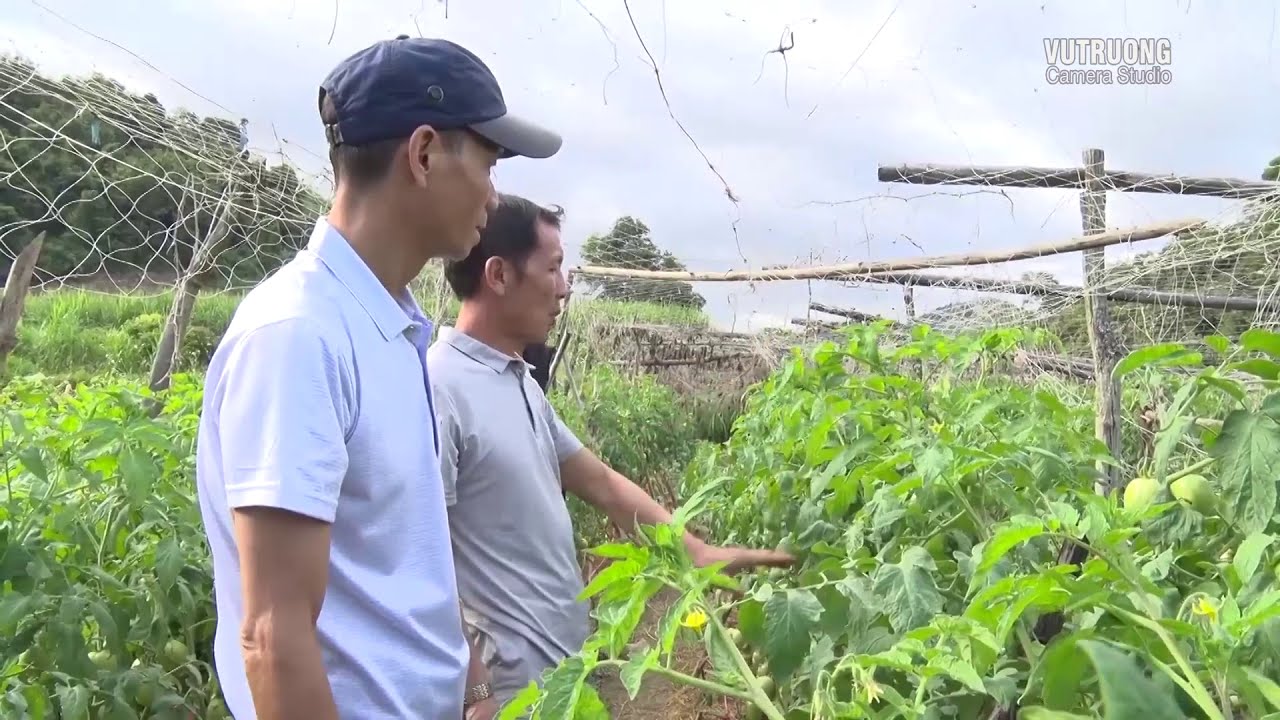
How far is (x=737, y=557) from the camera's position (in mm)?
1559

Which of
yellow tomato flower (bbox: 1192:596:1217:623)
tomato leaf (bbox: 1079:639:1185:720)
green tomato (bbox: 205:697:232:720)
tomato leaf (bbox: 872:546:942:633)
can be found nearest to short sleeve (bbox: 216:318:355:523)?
tomato leaf (bbox: 872:546:942:633)

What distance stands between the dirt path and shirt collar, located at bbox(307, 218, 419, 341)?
2.87 meters

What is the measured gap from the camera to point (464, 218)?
4.08 ft

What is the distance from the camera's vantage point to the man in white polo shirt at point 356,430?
97 cm

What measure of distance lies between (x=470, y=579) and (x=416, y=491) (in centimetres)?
79

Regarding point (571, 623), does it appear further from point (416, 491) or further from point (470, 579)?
point (416, 491)

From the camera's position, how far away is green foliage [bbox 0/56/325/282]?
3129mm

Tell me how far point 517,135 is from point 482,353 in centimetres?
80

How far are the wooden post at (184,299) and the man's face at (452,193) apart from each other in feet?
8.06

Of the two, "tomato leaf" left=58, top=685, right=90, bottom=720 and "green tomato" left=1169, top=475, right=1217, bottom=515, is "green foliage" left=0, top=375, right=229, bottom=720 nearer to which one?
"tomato leaf" left=58, top=685, right=90, bottom=720

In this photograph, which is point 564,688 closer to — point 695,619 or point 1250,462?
point 695,619

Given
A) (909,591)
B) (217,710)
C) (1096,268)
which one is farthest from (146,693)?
(1096,268)

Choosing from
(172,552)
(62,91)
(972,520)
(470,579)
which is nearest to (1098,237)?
(972,520)

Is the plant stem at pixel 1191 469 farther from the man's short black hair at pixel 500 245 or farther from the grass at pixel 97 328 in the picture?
the grass at pixel 97 328
